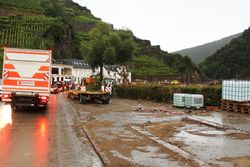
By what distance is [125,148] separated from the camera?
11.4 metres

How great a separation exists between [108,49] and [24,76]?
27693mm

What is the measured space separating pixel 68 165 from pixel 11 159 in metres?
1.60

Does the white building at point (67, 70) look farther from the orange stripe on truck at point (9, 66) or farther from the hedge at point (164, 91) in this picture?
the orange stripe on truck at point (9, 66)

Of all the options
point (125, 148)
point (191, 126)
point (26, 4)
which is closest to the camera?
point (125, 148)

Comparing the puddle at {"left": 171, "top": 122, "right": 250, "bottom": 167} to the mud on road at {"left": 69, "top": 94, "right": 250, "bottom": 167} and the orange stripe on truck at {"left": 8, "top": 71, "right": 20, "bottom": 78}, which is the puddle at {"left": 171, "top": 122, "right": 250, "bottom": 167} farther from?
the orange stripe on truck at {"left": 8, "top": 71, "right": 20, "bottom": 78}

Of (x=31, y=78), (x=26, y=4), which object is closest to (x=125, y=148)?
(x=31, y=78)

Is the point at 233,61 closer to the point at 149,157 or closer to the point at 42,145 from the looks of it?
the point at 42,145

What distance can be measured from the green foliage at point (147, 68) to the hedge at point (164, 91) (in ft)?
211

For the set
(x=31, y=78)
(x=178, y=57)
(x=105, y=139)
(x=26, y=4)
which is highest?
(x=26, y=4)

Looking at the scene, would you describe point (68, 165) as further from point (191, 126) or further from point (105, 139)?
point (191, 126)

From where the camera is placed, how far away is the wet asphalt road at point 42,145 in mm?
9406

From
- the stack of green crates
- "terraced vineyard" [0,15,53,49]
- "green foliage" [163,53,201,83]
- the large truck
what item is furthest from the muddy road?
"green foliage" [163,53,201,83]

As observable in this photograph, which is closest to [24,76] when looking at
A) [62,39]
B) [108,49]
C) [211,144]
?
[211,144]

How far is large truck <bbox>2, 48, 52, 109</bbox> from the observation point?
21.0m
